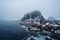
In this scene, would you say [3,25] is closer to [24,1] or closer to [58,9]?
[24,1]

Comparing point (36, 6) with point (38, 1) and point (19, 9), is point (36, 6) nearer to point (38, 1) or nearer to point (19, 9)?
point (38, 1)

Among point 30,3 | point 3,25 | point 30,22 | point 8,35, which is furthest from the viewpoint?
point 30,22

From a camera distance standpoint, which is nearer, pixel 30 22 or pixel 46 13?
pixel 46 13

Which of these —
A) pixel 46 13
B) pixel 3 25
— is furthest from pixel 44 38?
pixel 3 25

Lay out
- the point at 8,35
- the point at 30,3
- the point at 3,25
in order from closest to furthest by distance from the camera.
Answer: the point at 8,35, the point at 3,25, the point at 30,3

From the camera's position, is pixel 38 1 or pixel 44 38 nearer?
pixel 44 38

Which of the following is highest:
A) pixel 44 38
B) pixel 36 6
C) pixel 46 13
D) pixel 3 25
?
pixel 36 6

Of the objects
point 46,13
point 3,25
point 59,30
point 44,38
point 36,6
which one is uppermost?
point 36,6

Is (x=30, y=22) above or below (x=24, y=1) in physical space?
below

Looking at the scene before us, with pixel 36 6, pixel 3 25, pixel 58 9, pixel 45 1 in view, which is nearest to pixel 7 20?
pixel 3 25
